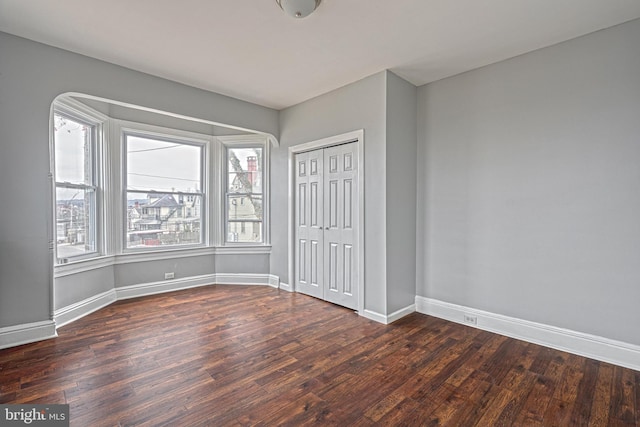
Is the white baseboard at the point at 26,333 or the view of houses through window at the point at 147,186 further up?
the view of houses through window at the point at 147,186

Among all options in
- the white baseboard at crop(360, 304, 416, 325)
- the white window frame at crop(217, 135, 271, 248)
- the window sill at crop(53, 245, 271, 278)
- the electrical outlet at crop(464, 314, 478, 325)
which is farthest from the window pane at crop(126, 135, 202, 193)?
the electrical outlet at crop(464, 314, 478, 325)

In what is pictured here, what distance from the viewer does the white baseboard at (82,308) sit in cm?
321

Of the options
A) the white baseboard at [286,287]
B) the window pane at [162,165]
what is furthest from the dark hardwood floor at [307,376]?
the window pane at [162,165]

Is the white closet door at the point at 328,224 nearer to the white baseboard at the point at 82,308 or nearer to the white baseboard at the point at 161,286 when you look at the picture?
the white baseboard at the point at 161,286

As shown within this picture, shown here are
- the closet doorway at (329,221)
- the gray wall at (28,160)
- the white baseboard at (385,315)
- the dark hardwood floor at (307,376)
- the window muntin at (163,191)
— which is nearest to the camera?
the dark hardwood floor at (307,376)

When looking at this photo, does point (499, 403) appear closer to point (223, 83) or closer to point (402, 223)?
point (402, 223)

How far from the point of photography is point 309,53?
2.98 meters

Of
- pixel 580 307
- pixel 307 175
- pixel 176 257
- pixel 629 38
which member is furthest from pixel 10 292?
pixel 629 38

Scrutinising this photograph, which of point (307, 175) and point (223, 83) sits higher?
point (223, 83)

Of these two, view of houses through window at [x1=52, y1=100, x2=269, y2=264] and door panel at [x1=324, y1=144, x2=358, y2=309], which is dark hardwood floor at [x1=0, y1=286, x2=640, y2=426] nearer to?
door panel at [x1=324, y1=144, x2=358, y2=309]

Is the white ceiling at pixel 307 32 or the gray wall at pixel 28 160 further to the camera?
the gray wall at pixel 28 160

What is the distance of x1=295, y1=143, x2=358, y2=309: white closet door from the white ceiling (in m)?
1.11

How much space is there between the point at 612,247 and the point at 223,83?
168 inches

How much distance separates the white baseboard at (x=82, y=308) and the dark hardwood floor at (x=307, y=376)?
14 cm
